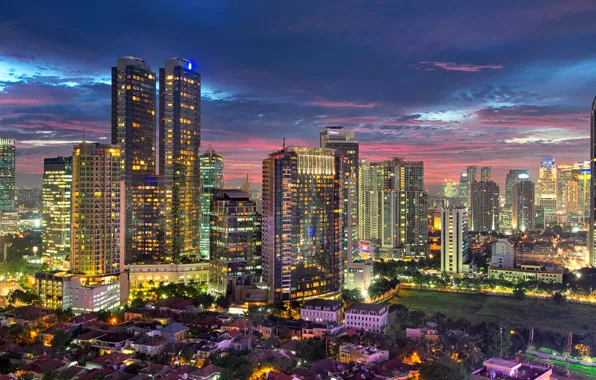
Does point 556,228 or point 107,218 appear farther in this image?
point 556,228

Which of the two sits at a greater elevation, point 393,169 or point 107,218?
point 393,169

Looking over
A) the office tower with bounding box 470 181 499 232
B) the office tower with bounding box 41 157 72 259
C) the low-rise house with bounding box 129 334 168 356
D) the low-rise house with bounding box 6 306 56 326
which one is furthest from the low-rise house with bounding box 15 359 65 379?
the office tower with bounding box 470 181 499 232

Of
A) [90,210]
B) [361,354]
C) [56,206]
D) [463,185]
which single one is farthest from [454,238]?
[463,185]

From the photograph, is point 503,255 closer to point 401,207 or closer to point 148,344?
point 401,207

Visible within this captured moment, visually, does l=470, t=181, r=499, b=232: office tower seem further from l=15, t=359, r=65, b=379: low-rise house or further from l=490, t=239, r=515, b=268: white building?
l=15, t=359, r=65, b=379: low-rise house

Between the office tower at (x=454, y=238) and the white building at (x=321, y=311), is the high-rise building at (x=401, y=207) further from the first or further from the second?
the white building at (x=321, y=311)

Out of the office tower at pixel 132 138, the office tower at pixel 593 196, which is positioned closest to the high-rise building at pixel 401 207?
the office tower at pixel 593 196

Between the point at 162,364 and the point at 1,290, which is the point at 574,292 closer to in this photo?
the point at 162,364

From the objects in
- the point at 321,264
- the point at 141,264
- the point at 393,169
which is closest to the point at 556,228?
the point at 393,169
